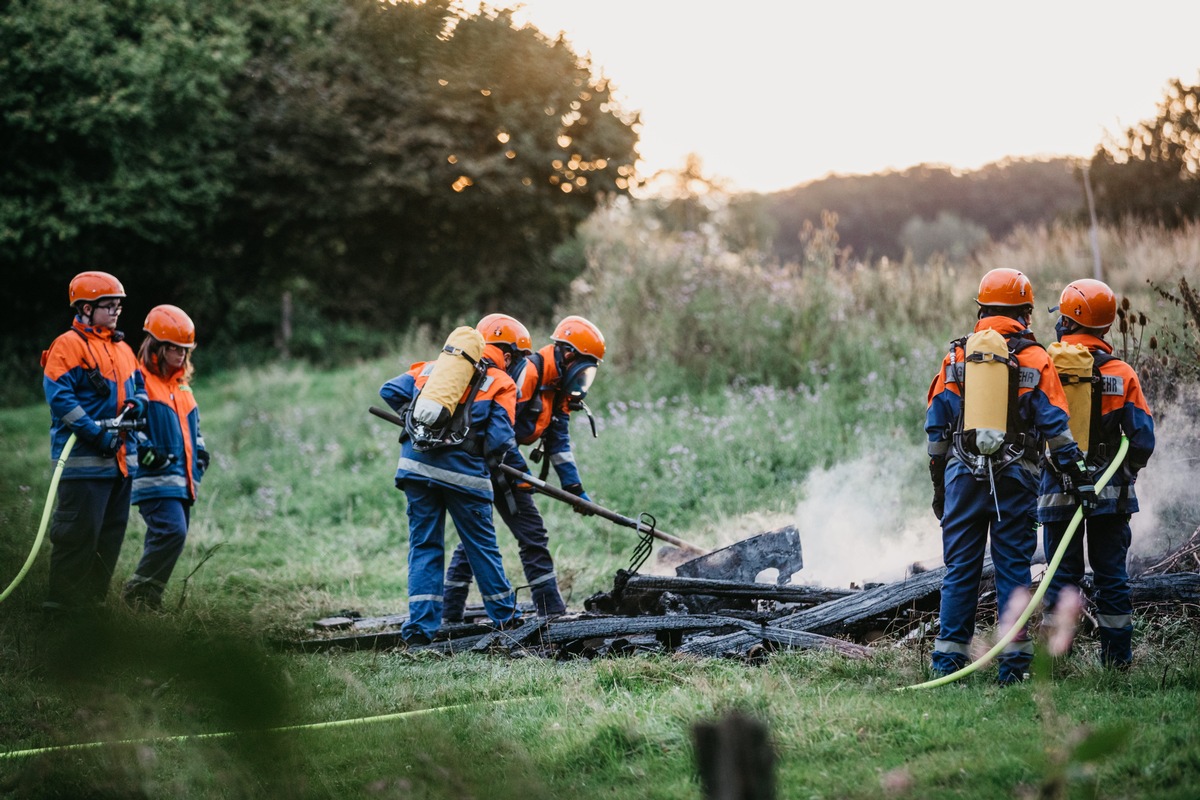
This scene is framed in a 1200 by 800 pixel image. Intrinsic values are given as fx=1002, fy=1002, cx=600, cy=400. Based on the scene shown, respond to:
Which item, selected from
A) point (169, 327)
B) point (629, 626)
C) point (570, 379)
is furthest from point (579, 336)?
point (169, 327)

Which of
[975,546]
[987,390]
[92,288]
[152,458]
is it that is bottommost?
[975,546]

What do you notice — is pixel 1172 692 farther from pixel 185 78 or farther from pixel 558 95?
pixel 185 78

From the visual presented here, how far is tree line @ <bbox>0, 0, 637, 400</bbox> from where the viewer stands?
1179 centimetres

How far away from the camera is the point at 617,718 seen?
402 centimetres

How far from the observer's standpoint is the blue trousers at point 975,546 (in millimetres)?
4848

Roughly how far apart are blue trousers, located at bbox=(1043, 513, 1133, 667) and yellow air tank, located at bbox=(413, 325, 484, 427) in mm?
3450

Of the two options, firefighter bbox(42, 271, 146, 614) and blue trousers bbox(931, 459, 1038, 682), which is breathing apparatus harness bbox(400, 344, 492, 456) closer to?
firefighter bbox(42, 271, 146, 614)

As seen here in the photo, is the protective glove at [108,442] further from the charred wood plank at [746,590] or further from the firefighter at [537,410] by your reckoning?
the charred wood plank at [746,590]

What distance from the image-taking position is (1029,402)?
491cm

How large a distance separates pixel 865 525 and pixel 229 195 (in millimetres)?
16148

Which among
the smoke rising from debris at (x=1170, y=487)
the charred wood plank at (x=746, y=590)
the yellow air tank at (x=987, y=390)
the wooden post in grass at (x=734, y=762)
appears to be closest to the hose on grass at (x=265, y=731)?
the wooden post in grass at (x=734, y=762)

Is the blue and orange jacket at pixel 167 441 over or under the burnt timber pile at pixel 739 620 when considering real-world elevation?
over

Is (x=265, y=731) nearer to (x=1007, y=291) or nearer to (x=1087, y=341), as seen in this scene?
(x=1007, y=291)

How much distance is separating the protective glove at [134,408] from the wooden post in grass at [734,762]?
6013 mm
